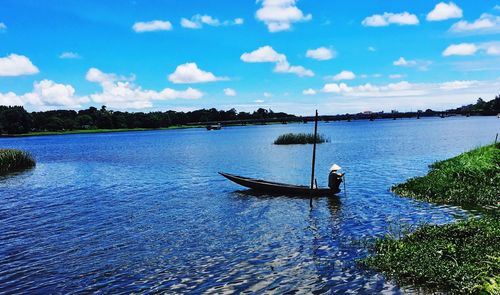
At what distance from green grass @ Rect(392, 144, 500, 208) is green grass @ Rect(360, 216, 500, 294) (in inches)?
295

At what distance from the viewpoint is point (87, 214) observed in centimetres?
2586

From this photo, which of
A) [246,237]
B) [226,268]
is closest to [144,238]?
[246,237]

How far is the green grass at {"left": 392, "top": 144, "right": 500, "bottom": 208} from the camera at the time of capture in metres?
23.5

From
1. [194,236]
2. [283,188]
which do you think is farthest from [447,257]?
[283,188]

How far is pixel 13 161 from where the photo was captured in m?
54.4

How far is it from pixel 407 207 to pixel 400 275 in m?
11.6

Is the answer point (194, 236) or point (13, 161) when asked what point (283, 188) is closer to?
point (194, 236)

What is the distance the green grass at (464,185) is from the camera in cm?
2350

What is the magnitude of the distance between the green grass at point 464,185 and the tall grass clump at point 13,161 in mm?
48236

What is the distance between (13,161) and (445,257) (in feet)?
184

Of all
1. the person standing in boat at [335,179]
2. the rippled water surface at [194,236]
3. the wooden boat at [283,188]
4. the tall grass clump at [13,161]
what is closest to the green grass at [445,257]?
the rippled water surface at [194,236]

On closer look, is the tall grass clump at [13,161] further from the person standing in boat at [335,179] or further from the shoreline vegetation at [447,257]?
the shoreline vegetation at [447,257]

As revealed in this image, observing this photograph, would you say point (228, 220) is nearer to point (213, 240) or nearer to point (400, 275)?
point (213, 240)

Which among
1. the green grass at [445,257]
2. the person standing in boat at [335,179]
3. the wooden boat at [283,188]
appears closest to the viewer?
the green grass at [445,257]
